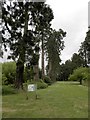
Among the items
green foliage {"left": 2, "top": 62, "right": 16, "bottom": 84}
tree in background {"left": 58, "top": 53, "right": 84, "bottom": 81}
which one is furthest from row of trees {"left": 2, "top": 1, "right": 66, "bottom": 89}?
tree in background {"left": 58, "top": 53, "right": 84, "bottom": 81}

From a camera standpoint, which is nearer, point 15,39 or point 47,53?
point 15,39

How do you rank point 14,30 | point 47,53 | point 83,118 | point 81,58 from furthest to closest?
point 81,58
point 47,53
point 14,30
point 83,118

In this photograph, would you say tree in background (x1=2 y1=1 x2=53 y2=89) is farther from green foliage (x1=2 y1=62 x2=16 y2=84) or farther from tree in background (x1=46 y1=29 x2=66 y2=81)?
tree in background (x1=46 y1=29 x2=66 y2=81)

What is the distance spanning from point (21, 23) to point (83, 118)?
67.8 feet

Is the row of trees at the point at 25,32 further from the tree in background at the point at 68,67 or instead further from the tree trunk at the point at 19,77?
the tree in background at the point at 68,67

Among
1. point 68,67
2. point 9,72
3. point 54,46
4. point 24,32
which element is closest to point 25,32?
point 24,32

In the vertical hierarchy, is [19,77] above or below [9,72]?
Answer: below

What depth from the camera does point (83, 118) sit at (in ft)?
46.8

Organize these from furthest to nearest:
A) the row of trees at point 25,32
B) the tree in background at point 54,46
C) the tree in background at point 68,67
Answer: the tree in background at point 68,67 < the tree in background at point 54,46 < the row of trees at point 25,32

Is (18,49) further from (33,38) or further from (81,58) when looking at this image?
(81,58)

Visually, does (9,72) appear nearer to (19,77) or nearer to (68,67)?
(19,77)

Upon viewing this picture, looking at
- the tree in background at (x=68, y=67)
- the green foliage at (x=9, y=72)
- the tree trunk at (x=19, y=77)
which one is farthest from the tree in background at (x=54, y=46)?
the tree trunk at (x=19, y=77)

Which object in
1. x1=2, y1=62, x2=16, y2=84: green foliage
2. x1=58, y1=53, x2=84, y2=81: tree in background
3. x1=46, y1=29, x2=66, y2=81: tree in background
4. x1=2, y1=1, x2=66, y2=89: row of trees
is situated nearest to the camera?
x1=2, y1=1, x2=66, y2=89: row of trees

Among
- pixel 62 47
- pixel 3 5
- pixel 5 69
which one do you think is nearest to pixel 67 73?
pixel 62 47
